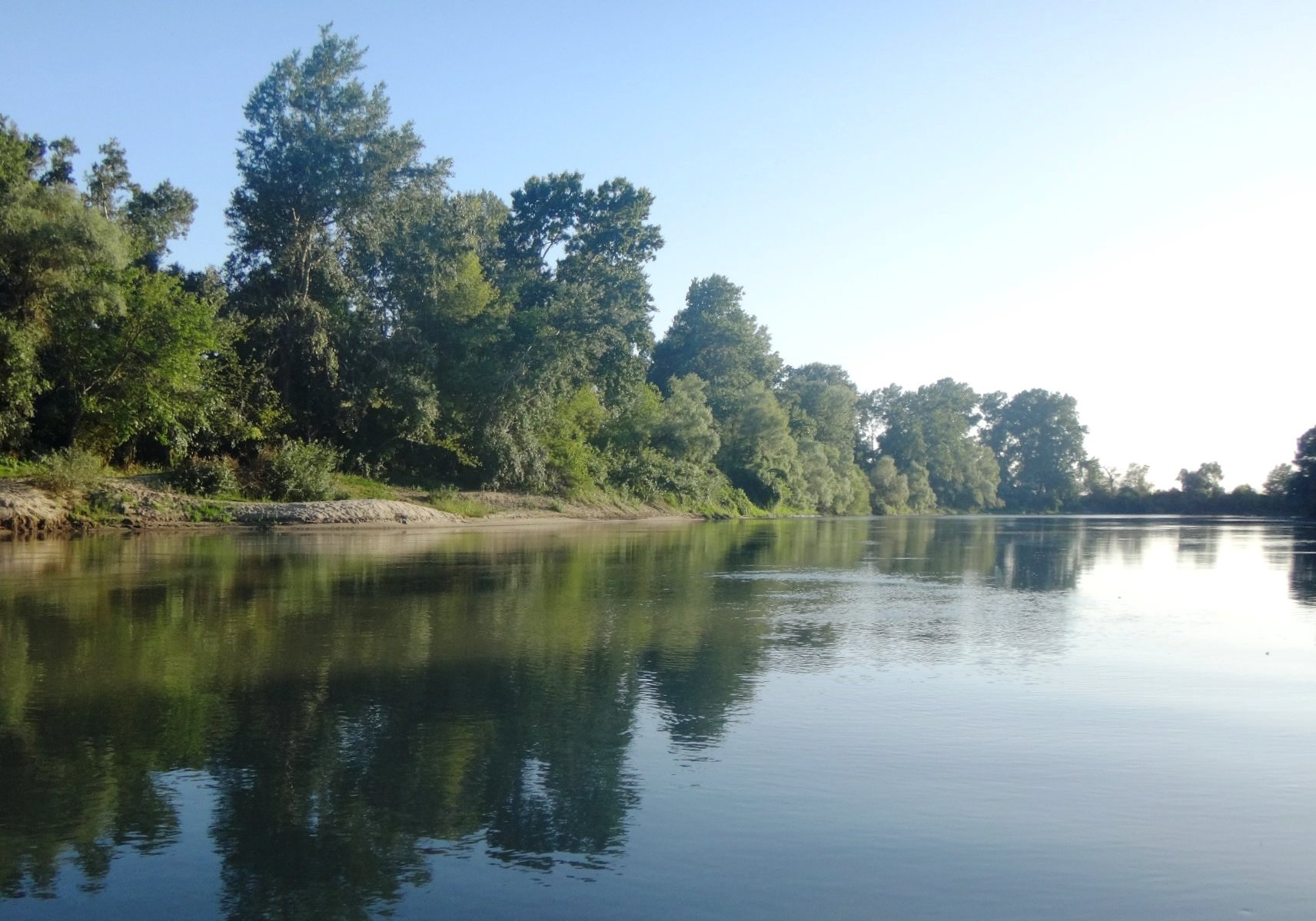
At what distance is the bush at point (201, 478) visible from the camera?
111ft

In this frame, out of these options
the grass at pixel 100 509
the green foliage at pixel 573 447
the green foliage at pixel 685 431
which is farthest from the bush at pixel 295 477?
the green foliage at pixel 685 431

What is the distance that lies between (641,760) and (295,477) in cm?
3264

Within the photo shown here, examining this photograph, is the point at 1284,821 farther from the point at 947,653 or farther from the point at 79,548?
the point at 79,548

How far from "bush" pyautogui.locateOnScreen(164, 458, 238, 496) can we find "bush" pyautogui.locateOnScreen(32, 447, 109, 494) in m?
3.91

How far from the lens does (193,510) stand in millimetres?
31000

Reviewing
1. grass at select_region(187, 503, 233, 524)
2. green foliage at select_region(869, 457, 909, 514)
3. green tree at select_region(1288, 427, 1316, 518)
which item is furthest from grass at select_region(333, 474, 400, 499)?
green foliage at select_region(869, 457, 909, 514)

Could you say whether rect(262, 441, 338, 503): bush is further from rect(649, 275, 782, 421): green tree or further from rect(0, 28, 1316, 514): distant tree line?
rect(649, 275, 782, 421): green tree

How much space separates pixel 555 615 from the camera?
42.1ft

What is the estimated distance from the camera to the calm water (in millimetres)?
4434

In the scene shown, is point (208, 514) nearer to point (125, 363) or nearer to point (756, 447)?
point (125, 363)

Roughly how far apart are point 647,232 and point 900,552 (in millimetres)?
34275

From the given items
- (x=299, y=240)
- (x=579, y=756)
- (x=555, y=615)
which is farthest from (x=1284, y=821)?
(x=299, y=240)

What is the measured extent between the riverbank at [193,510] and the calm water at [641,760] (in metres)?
13.4

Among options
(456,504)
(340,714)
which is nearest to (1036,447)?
(456,504)
